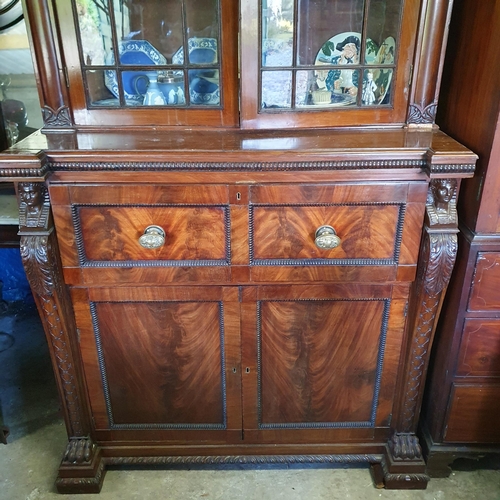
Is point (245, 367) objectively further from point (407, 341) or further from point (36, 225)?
point (36, 225)

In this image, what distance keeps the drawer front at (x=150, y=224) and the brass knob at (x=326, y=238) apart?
0.71 ft

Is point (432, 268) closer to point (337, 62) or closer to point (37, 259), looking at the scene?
point (337, 62)

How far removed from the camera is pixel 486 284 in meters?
1.23

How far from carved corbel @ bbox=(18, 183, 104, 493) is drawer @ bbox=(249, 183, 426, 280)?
0.48 m

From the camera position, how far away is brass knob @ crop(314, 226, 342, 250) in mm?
1155

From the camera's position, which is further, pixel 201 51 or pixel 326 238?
pixel 201 51

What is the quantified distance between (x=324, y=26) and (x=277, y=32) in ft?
0.42

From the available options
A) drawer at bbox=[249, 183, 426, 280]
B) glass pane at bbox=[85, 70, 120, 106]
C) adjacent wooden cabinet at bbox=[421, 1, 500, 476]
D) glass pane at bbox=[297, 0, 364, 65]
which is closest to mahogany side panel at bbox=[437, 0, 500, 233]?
adjacent wooden cabinet at bbox=[421, 1, 500, 476]

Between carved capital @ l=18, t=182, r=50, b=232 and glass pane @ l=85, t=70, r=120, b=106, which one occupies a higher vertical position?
glass pane @ l=85, t=70, r=120, b=106

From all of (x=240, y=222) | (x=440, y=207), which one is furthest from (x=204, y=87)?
(x=440, y=207)

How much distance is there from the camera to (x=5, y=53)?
1.94 m

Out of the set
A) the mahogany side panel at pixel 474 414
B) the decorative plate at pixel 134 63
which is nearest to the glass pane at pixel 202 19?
the decorative plate at pixel 134 63

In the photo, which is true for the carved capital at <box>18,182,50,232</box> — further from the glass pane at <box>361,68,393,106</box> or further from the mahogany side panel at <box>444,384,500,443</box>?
the mahogany side panel at <box>444,384,500,443</box>

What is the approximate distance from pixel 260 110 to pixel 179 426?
3.00 feet
